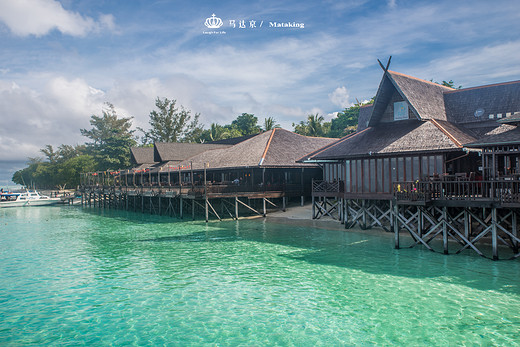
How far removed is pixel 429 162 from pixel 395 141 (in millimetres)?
2137

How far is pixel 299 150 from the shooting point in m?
35.0

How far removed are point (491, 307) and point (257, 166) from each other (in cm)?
2087

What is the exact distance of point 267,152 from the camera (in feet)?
105

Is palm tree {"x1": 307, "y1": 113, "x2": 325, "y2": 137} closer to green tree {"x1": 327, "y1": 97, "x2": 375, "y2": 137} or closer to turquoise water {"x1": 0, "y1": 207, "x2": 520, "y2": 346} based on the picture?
green tree {"x1": 327, "y1": 97, "x2": 375, "y2": 137}

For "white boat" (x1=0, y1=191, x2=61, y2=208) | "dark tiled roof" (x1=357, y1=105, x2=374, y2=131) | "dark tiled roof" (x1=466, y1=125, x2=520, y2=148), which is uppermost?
"dark tiled roof" (x1=357, y1=105, x2=374, y2=131)

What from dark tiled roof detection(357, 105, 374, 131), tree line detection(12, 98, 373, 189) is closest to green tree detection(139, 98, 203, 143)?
tree line detection(12, 98, 373, 189)

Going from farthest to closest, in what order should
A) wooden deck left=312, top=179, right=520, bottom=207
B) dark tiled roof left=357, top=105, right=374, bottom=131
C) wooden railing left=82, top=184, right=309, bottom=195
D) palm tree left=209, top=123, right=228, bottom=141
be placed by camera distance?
palm tree left=209, top=123, right=228, bottom=141 < dark tiled roof left=357, top=105, right=374, bottom=131 < wooden railing left=82, top=184, right=309, bottom=195 < wooden deck left=312, top=179, right=520, bottom=207

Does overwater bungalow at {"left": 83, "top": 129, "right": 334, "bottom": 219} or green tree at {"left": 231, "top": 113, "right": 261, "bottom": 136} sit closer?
overwater bungalow at {"left": 83, "top": 129, "right": 334, "bottom": 219}

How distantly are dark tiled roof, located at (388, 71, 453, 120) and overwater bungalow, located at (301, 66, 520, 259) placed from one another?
77 millimetres

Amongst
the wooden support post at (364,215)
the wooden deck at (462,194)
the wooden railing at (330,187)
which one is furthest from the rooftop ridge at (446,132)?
the wooden railing at (330,187)

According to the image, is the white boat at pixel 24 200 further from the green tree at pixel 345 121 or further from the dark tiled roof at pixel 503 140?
the dark tiled roof at pixel 503 140

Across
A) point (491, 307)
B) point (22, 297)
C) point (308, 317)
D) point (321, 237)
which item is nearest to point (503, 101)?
point (321, 237)

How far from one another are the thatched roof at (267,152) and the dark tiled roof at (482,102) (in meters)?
12.6

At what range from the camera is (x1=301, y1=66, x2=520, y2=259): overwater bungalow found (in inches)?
615
